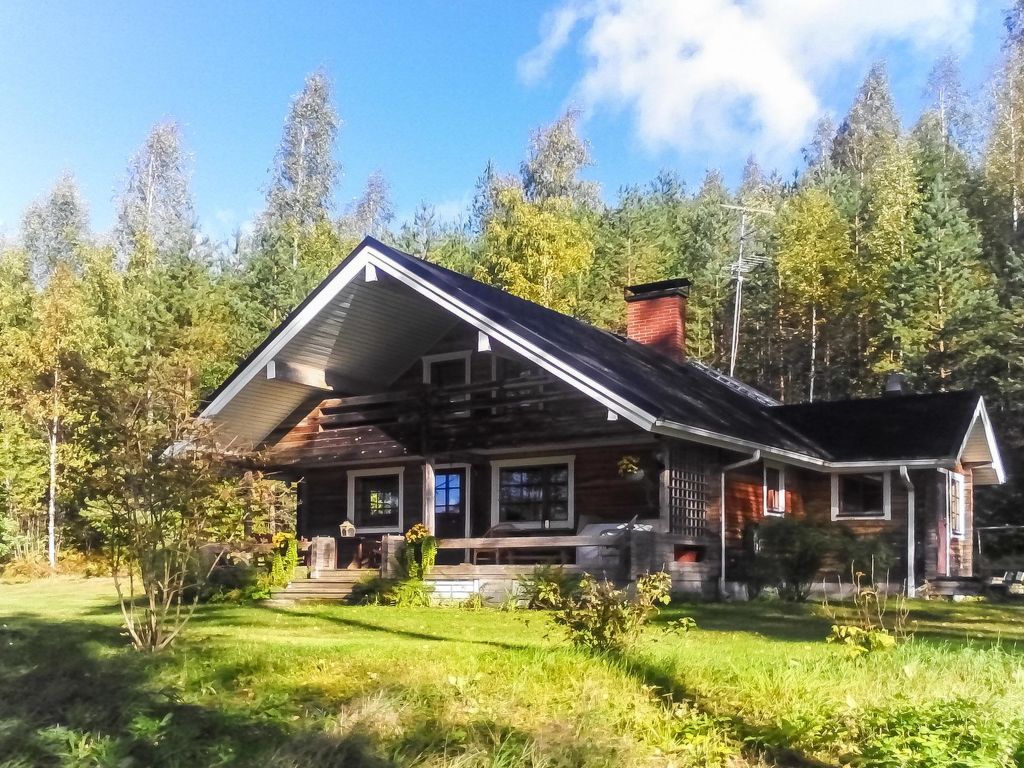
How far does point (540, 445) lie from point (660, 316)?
6.88 metres

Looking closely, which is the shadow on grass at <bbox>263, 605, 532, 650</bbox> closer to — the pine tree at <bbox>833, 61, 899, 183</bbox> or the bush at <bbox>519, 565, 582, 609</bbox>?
the bush at <bbox>519, 565, 582, 609</bbox>

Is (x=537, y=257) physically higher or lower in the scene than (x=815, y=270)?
higher

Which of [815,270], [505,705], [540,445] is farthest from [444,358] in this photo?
[815,270]

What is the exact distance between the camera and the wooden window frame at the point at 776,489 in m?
21.2

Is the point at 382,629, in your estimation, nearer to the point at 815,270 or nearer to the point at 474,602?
the point at 474,602

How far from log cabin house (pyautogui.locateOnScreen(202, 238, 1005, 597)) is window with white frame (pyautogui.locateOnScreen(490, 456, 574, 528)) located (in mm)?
29

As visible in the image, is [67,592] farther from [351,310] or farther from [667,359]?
[667,359]

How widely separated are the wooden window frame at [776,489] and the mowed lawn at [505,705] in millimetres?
10480

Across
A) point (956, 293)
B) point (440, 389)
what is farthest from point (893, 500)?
point (956, 293)

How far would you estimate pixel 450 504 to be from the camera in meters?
21.6

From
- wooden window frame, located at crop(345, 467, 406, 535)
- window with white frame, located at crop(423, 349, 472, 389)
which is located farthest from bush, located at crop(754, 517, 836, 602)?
wooden window frame, located at crop(345, 467, 406, 535)

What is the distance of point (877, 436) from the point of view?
2197 cm

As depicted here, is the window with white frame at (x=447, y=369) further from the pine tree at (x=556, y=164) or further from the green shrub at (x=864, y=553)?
the pine tree at (x=556, y=164)

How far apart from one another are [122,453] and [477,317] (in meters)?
8.52
